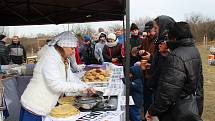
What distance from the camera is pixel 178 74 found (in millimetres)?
2990

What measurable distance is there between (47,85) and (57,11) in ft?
8.71

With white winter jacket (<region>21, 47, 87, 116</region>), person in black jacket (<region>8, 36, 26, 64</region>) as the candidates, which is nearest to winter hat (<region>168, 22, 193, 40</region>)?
white winter jacket (<region>21, 47, 87, 116</region>)

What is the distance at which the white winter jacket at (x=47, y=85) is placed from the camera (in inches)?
116

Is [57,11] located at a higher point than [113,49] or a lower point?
higher

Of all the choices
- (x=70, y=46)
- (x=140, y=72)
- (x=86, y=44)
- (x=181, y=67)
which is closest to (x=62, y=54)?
(x=70, y=46)

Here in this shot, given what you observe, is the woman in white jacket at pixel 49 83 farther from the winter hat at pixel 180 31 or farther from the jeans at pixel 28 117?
the winter hat at pixel 180 31

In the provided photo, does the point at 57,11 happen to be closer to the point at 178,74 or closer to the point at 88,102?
the point at 88,102

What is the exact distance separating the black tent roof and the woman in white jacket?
145 cm

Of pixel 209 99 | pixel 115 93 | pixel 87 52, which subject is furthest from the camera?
pixel 87 52

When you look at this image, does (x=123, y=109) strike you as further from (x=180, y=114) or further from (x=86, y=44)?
(x=86, y=44)

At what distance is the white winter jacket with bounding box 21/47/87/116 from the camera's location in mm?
2945

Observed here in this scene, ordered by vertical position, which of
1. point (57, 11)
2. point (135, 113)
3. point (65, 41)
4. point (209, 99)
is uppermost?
point (57, 11)

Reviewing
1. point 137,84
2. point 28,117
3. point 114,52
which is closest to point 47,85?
point 28,117

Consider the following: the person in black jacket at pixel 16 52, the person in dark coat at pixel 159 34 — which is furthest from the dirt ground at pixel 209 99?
the person in black jacket at pixel 16 52
